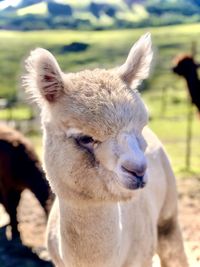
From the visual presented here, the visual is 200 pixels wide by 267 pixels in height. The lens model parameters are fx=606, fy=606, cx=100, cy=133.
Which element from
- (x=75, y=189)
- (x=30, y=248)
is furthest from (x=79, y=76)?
(x=30, y=248)

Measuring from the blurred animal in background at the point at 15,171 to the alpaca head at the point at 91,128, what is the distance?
366cm

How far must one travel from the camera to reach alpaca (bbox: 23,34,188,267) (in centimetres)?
268

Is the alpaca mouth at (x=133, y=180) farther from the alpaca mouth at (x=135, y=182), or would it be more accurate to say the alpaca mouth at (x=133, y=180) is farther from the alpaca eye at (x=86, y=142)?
the alpaca eye at (x=86, y=142)

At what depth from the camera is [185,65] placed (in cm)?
1177

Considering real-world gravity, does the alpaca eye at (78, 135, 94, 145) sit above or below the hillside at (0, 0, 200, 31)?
above

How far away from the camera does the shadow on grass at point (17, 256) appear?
20.3 feet

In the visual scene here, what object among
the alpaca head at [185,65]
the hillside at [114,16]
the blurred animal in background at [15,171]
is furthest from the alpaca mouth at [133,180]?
the hillside at [114,16]

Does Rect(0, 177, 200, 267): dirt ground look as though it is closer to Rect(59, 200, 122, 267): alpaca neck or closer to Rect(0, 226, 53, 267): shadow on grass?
Rect(0, 226, 53, 267): shadow on grass

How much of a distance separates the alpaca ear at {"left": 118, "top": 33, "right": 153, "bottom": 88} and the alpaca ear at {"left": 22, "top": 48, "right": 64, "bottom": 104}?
34 centimetres

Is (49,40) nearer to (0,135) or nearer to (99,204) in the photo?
(0,135)

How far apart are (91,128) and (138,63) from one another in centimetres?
58

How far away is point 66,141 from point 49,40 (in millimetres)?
36663

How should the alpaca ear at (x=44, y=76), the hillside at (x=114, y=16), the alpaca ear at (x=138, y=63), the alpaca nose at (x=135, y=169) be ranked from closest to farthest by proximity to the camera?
the alpaca nose at (x=135, y=169) → the alpaca ear at (x=44, y=76) → the alpaca ear at (x=138, y=63) → the hillside at (x=114, y=16)

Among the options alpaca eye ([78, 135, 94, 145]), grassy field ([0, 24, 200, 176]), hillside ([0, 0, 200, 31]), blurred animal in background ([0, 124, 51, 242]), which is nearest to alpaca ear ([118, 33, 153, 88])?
alpaca eye ([78, 135, 94, 145])
